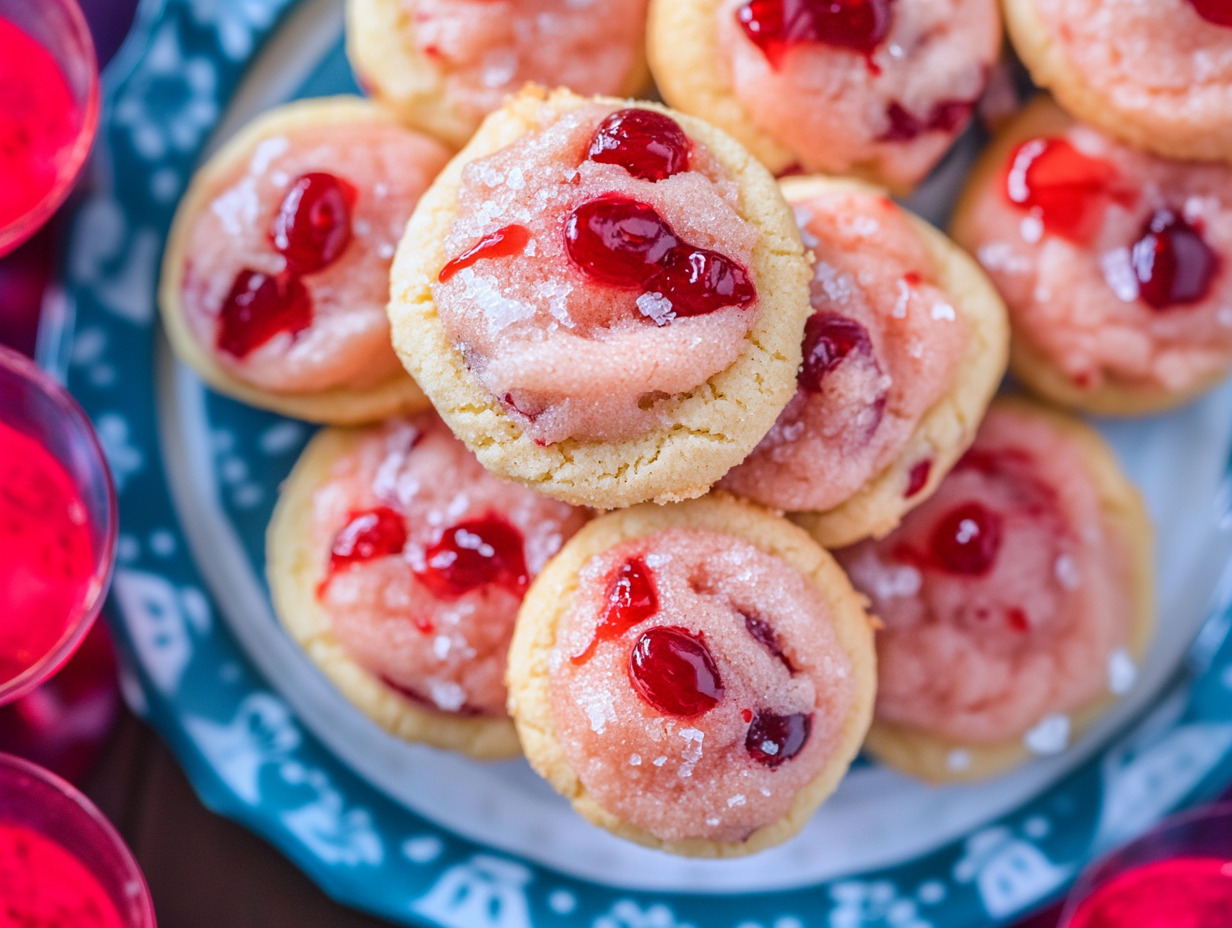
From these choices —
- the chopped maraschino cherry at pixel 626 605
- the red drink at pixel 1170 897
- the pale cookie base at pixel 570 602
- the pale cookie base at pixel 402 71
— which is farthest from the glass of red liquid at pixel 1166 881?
the pale cookie base at pixel 402 71

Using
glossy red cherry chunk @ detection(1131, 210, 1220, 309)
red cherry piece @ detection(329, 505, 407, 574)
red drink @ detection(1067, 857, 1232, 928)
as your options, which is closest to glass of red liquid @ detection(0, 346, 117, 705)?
red cherry piece @ detection(329, 505, 407, 574)

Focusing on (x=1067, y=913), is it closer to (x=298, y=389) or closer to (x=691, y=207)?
(x=691, y=207)

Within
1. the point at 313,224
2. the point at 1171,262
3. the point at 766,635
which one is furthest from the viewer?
the point at 1171,262

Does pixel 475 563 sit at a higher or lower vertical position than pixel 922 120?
lower

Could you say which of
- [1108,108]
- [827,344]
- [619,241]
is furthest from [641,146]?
[1108,108]

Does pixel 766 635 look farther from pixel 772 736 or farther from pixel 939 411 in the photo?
pixel 939 411

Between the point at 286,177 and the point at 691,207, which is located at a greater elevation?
the point at 691,207

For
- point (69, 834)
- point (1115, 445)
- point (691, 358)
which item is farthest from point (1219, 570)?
point (69, 834)

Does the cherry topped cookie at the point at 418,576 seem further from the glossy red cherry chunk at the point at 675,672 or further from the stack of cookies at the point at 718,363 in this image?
the glossy red cherry chunk at the point at 675,672
